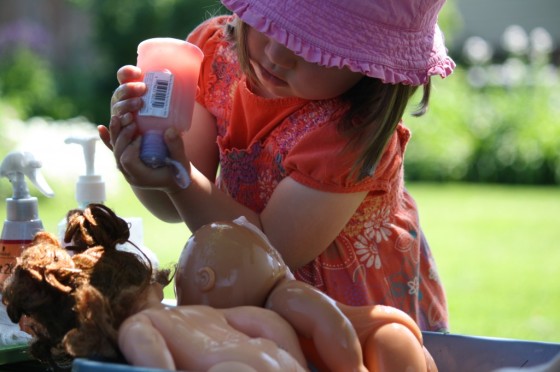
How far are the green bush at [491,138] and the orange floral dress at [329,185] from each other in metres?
6.42

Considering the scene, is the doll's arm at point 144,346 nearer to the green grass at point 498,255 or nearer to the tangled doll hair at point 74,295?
the tangled doll hair at point 74,295

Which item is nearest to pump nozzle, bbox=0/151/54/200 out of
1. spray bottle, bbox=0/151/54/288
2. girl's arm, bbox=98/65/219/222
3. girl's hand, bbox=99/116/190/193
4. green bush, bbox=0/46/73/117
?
spray bottle, bbox=0/151/54/288

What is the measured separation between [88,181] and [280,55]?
49 cm

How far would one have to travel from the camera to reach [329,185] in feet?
5.06

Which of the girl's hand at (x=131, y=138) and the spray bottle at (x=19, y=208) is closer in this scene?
the girl's hand at (x=131, y=138)

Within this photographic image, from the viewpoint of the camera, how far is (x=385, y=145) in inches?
62.1

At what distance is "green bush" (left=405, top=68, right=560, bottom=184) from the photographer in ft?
26.2

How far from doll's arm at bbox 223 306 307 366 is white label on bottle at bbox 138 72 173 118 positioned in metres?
0.38

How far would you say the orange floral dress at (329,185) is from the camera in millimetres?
1598

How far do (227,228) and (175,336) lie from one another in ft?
0.66

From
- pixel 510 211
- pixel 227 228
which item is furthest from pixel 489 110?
pixel 227 228

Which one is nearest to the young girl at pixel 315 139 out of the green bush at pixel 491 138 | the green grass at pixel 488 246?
the green grass at pixel 488 246

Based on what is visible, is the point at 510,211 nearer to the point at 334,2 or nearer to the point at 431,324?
the point at 431,324

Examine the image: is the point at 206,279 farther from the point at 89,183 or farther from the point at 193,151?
the point at 193,151
